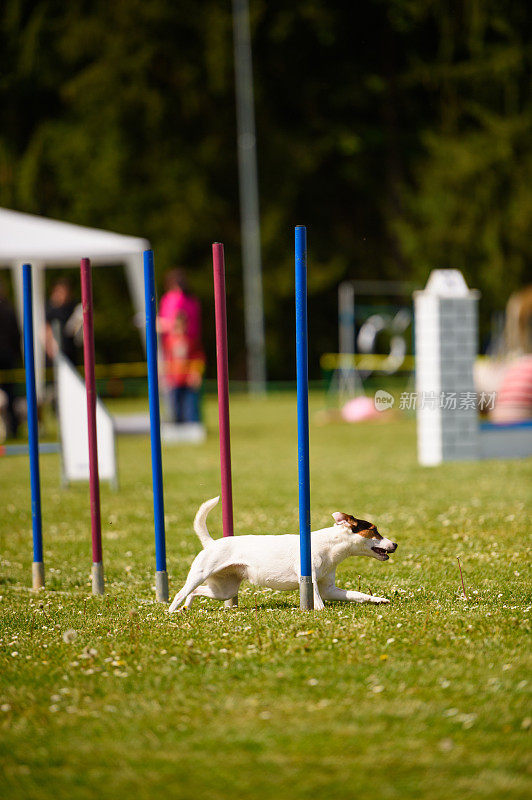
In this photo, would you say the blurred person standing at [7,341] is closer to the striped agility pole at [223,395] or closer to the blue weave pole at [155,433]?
the blue weave pole at [155,433]

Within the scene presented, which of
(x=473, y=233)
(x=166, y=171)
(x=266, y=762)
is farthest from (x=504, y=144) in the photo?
(x=266, y=762)

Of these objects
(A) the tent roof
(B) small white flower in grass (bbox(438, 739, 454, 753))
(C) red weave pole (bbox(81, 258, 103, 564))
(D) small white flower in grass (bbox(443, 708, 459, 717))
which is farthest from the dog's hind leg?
(A) the tent roof

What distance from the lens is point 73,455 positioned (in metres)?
9.70

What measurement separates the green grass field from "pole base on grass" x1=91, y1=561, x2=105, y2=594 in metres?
0.07

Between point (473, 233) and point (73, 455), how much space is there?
20598 mm

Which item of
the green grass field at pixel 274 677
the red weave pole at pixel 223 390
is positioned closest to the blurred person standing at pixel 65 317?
the green grass field at pixel 274 677

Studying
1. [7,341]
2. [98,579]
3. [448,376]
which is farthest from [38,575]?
[7,341]

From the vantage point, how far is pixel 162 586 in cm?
523

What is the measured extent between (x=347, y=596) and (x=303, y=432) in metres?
0.84

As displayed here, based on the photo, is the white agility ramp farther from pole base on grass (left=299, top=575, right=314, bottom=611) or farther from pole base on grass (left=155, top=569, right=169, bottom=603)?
pole base on grass (left=299, top=575, right=314, bottom=611)

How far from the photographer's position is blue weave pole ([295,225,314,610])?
470 cm

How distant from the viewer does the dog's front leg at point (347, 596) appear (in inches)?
196

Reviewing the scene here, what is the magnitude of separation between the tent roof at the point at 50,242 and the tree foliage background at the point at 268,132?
42.4 feet

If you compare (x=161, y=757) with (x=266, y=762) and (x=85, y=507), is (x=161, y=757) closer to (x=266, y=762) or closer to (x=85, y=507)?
(x=266, y=762)
